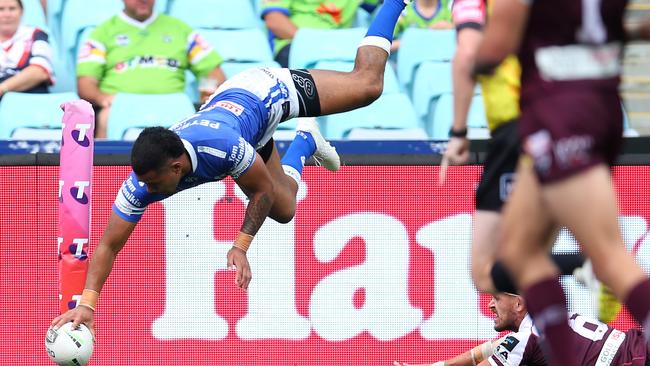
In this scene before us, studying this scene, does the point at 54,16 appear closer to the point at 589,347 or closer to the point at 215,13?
the point at 215,13

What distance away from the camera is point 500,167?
5867 millimetres

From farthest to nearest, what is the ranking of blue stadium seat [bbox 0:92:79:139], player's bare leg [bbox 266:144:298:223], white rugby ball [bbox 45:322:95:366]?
1. blue stadium seat [bbox 0:92:79:139]
2. player's bare leg [bbox 266:144:298:223]
3. white rugby ball [bbox 45:322:95:366]

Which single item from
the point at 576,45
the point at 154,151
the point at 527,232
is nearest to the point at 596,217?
the point at 527,232

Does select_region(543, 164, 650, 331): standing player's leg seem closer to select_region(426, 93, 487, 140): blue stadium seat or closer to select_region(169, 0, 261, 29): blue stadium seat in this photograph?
select_region(426, 93, 487, 140): blue stadium seat

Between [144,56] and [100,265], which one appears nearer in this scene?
[100,265]

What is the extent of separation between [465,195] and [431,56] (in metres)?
1.95

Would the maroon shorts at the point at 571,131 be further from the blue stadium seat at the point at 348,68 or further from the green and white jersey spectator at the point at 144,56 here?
the green and white jersey spectator at the point at 144,56

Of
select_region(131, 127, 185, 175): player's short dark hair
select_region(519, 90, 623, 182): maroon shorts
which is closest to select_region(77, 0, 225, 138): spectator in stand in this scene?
select_region(131, 127, 185, 175): player's short dark hair

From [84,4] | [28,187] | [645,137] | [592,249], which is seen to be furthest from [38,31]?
[592,249]

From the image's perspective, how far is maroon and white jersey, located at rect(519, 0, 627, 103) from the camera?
15.1ft

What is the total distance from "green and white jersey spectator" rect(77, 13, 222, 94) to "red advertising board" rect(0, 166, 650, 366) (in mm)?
1182

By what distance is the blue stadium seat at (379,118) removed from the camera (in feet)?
31.1

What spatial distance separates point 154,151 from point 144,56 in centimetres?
276

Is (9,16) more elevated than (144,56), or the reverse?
(9,16)
